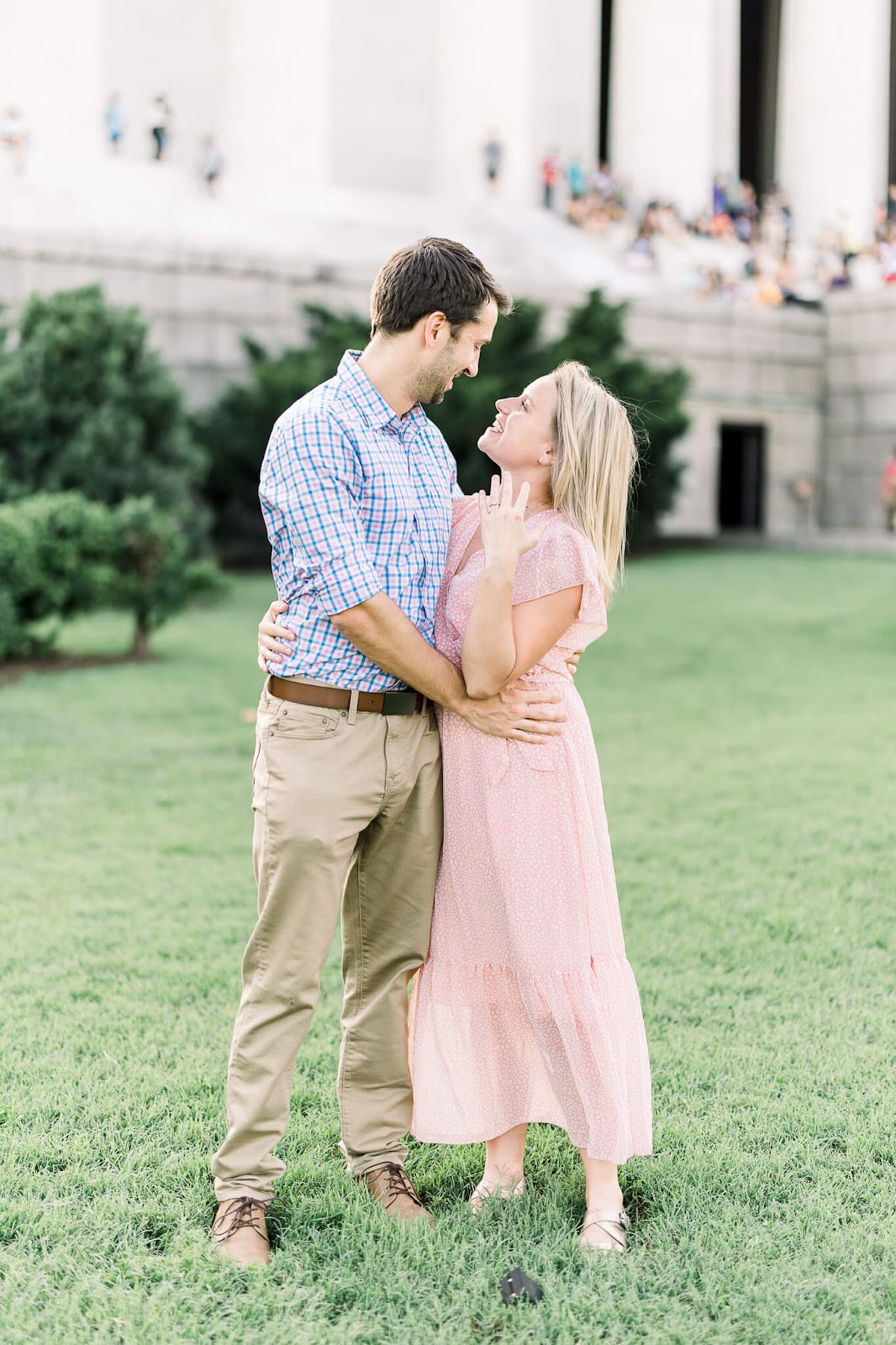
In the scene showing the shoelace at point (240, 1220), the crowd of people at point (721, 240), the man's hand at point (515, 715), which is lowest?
the shoelace at point (240, 1220)

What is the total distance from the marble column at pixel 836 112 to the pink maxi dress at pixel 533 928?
3468cm

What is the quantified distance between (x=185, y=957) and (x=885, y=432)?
24721 millimetres

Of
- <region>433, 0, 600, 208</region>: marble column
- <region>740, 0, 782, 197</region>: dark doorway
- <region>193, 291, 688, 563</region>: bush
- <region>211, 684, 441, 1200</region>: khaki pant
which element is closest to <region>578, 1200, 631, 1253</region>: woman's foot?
<region>211, 684, 441, 1200</region>: khaki pant

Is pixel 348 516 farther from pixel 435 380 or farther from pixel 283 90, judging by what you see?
pixel 283 90

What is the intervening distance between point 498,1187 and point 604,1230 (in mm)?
317

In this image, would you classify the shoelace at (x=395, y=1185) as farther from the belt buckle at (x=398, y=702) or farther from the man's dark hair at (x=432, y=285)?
the man's dark hair at (x=432, y=285)

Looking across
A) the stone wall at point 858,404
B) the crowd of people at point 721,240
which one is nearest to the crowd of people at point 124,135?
the crowd of people at point 721,240

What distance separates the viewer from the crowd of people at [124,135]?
2462 cm

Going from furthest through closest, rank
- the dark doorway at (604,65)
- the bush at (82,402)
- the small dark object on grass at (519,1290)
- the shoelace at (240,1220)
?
1. the dark doorway at (604,65)
2. the bush at (82,402)
3. the shoelace at (240,1220)
4. the small dark object on grass at (519,1290)

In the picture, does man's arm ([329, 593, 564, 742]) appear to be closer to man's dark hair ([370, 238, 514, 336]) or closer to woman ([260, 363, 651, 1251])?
woman ([260, 363, 651, 1251])

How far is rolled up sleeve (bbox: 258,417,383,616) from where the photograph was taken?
2.87 m

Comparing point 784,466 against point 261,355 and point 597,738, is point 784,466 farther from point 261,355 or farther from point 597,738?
point 597,738

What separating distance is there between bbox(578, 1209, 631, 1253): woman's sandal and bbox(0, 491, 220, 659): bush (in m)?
9.01

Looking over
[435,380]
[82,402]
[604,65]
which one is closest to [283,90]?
[82,402]
